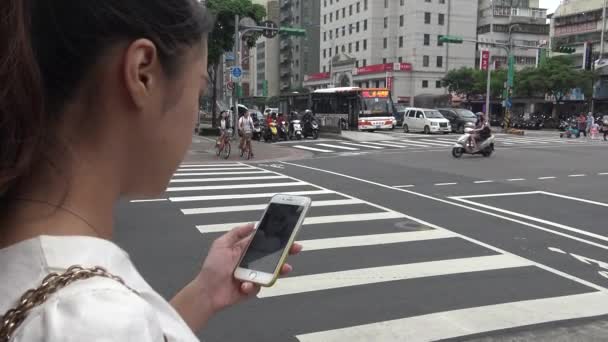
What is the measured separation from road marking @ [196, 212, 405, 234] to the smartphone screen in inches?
227

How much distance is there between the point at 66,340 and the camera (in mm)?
652

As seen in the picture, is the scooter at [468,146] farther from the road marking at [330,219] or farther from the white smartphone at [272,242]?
the white smartphone at [272,242]

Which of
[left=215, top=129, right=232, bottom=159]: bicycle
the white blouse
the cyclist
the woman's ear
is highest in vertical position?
the woman's ear

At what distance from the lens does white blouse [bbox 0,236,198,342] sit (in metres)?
0.66

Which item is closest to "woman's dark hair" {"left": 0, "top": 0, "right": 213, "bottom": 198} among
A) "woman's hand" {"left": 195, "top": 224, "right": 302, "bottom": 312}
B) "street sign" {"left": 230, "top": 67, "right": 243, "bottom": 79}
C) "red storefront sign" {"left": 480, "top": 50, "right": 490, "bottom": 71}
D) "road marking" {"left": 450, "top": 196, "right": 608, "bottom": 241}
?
"woman's hand" {"left": 195, "top": 224, "right": 302, "bottom": 312}

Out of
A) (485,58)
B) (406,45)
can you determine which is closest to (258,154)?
(485,58)

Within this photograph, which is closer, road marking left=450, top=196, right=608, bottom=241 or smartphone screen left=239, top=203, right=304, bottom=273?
smartphone screen left=239, top=203, right=304, bottom=273

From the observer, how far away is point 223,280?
5.19 feet

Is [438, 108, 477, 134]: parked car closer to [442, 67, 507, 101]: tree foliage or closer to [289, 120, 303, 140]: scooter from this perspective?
[289, 120, 303, 140]: scooter

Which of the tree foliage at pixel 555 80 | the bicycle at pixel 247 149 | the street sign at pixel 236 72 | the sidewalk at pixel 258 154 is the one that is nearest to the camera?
the sidewalk at pixel 258 154

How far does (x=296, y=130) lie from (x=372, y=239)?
2126 cm

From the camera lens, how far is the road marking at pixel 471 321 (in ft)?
13.4

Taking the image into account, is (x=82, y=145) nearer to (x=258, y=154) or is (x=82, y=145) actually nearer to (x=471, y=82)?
(x=258, y=154)

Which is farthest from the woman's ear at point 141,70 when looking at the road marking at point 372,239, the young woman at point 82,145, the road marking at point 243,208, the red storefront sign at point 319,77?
the red storefront sign at point 319,77
